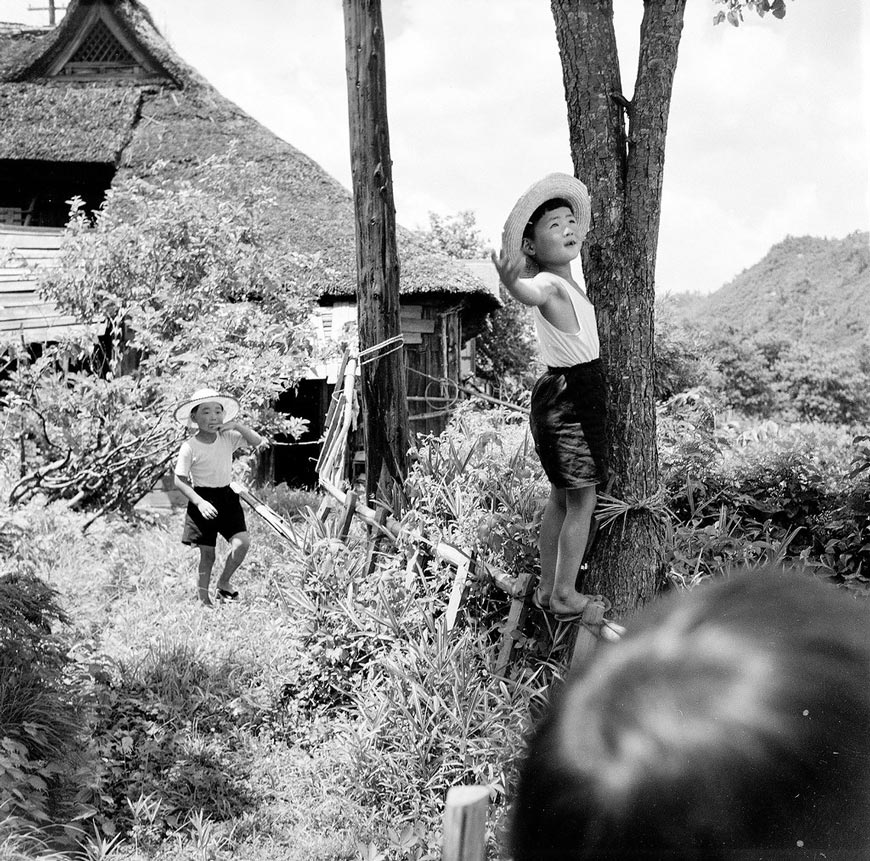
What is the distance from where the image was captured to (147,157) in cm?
1481

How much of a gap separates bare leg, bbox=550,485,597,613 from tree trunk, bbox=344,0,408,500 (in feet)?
6.17

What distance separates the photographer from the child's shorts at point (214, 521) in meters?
5.85

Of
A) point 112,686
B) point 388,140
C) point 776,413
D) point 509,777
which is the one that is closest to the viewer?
point 509,777

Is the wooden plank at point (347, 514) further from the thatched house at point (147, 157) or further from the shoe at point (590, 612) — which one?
the thatched house at point (147, 157)

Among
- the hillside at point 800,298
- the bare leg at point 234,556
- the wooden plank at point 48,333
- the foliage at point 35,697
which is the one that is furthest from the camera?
the hillside at point 800,298

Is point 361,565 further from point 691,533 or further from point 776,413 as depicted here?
point 776,413

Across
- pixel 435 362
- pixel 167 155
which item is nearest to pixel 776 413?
pixel 435 362

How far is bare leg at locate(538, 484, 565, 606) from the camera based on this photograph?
337 cm

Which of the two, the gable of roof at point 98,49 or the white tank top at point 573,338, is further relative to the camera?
the gable of roof at point 98,49

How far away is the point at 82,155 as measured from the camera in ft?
49.0

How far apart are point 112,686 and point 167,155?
39.7 feet

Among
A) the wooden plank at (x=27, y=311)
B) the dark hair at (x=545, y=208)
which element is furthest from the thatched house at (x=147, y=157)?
the dark hair at (x=545, y=208)

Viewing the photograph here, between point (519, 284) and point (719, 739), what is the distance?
2494 mm

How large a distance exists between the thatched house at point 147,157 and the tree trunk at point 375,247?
678cm
